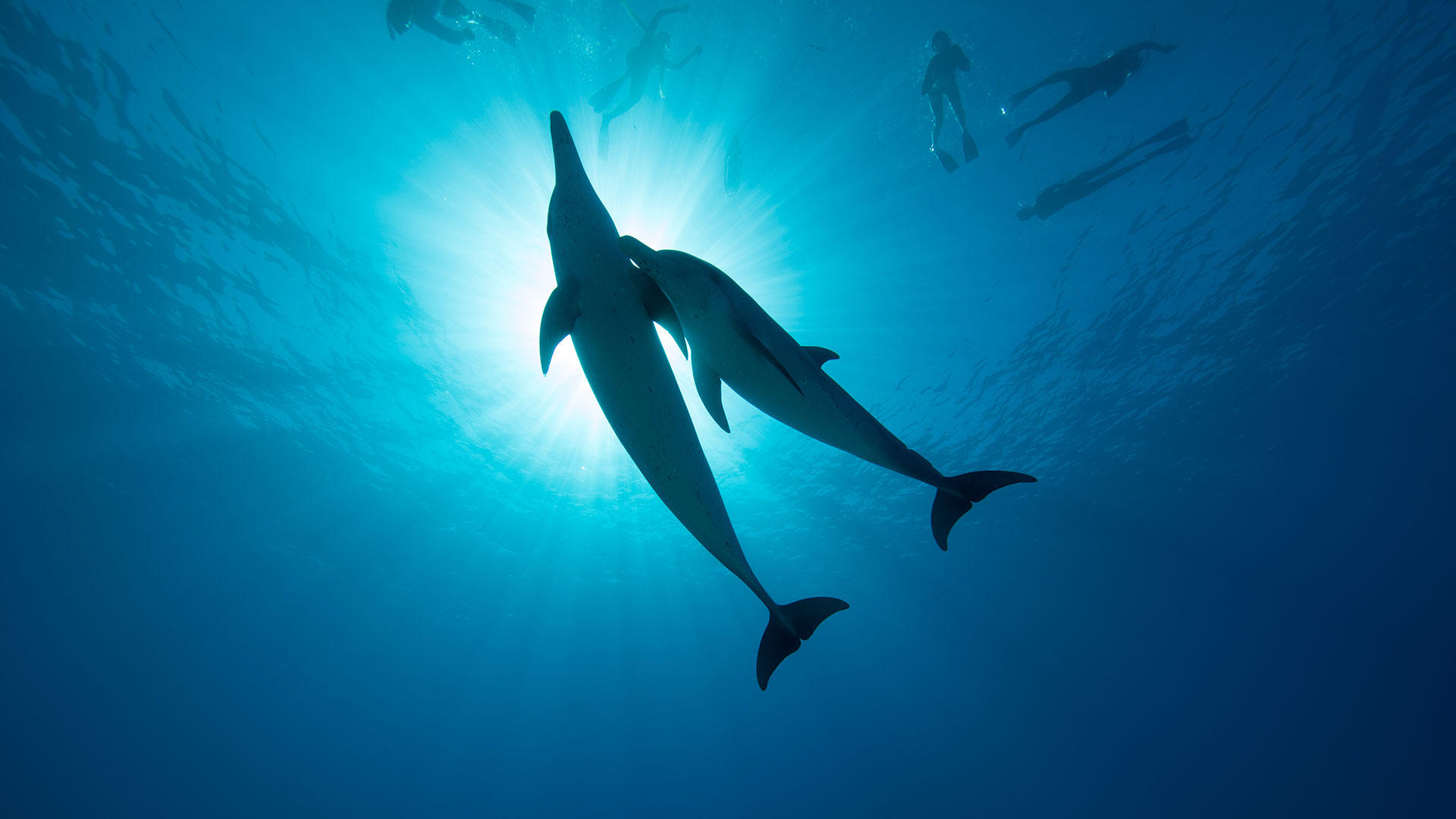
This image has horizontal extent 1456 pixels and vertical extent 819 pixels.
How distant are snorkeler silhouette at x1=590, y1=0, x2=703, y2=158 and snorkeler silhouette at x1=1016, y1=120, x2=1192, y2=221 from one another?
810 centimetres

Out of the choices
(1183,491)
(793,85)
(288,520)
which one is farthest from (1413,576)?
(288,520)

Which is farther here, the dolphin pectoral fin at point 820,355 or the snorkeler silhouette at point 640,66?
the snorkeler silhouette at point 640,66

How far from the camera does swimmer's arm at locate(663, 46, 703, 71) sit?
7789 millimetres

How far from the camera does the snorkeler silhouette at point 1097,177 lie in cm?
1027

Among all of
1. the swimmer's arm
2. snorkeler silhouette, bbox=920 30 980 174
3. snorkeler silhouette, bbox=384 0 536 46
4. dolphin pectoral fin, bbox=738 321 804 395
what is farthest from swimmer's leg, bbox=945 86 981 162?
dolphin pectoral fin, bbox=738 321 804 395

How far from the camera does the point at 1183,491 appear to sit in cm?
2225

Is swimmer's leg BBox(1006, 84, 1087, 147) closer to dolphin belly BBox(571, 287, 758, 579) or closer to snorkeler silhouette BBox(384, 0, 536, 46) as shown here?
snorkeler silhouette BBox(384, 0, 536, 46)

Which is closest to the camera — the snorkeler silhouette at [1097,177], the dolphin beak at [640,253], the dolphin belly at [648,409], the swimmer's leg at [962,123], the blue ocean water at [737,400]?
the dolphin beak at [640,253]

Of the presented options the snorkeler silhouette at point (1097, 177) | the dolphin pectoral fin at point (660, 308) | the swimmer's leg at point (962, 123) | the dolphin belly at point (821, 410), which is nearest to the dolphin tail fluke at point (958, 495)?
the dolphin belly at point (821, 410)

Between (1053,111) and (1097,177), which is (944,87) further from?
(1097,177)

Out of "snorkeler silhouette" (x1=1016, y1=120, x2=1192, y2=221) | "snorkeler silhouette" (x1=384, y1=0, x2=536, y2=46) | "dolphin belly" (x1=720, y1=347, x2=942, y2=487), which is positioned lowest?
"dolphin belly" (x1=720, y1=347, x2=942, y2=487)

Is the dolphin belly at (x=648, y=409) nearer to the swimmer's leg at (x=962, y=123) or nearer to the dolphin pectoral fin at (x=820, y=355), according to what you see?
the dolphin pectoral fin at (x=820, y=355)

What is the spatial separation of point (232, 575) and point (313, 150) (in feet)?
88.6

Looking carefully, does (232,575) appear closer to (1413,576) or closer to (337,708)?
(337,708)
